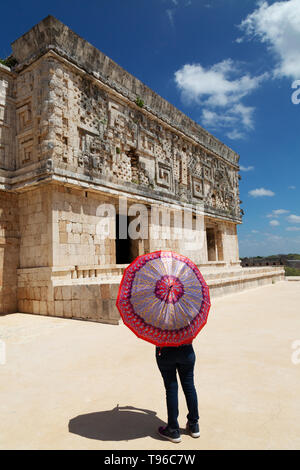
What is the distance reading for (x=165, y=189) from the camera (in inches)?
475

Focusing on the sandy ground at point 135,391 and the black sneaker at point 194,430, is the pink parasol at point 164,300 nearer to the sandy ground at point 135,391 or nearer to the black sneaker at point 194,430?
the black sneaker at point 194,430

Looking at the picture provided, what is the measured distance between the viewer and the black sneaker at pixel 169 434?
1.93 metres

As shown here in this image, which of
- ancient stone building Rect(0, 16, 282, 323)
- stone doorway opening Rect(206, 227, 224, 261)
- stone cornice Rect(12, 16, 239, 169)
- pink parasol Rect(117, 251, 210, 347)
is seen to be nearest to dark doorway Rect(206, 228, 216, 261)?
stone doorway opening Rect(206, 227, 224, 261)

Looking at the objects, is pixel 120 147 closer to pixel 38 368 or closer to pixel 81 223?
pixel 81 223

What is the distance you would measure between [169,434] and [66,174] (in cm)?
698

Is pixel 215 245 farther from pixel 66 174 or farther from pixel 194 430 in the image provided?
pixel 194 430

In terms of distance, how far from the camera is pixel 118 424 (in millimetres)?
2178

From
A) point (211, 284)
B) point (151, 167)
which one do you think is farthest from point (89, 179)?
point (211, 284)

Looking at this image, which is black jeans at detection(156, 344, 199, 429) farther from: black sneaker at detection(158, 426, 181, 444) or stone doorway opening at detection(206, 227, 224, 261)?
stone doorway opening at detection(206, 227, 224, 261)

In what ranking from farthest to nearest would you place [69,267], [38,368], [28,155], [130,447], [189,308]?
[28,155] < [69,267] < [38,368] < [189,308] < [130,447]

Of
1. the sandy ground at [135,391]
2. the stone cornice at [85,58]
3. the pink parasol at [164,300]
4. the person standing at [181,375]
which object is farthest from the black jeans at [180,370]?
the stone cornice at [85,58]

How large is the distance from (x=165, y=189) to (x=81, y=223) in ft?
15.6

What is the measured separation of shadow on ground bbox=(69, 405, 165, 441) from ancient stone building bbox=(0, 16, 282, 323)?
3.33m

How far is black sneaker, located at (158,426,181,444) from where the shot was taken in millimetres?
1932
